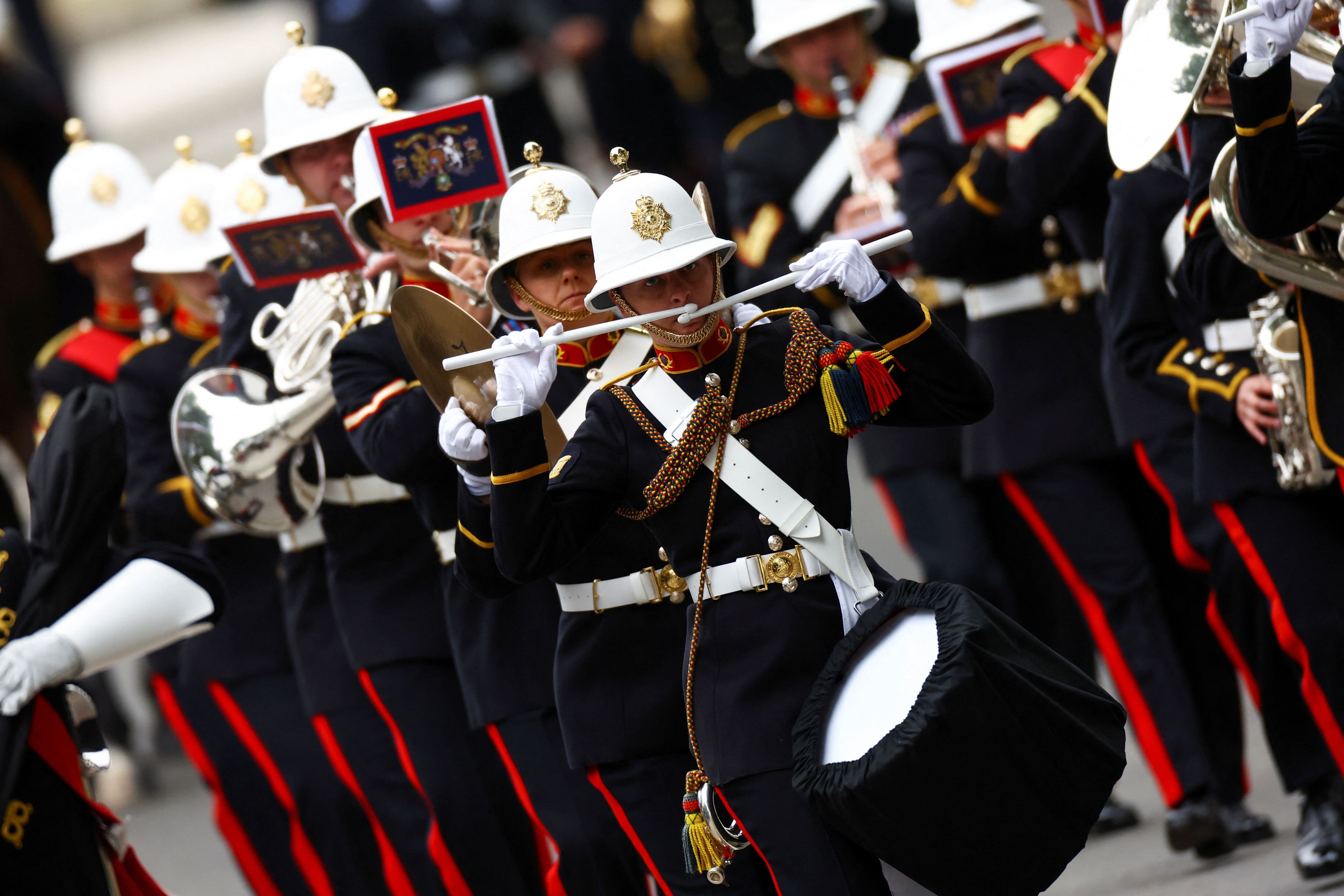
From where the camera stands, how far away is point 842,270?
3871mm

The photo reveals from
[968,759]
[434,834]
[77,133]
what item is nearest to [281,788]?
[434,834]

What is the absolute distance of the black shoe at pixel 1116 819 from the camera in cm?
640

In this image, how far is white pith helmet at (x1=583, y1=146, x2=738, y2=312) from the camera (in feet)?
12.9

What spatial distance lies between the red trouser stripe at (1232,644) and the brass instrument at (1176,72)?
1.29m

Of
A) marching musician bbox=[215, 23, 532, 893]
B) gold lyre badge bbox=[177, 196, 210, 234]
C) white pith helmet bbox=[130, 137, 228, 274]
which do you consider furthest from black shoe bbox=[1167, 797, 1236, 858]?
gold lyre badge bbox=[177, 196, 210, 234]

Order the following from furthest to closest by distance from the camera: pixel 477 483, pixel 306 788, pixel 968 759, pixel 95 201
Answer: pixel 95 201 → pixel 306 788 → pixel 477 483 → pixel 968 759

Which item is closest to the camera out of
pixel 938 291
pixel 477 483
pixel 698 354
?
pixel 698 354

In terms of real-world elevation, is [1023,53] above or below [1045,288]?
above

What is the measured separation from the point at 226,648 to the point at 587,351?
2.31m

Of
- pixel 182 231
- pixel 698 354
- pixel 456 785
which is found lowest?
pixel 456 785

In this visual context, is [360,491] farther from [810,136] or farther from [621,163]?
[810,136]

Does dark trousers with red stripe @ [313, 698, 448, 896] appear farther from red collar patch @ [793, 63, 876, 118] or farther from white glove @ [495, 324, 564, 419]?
red collar patch @ [793, 63, 876, 118]

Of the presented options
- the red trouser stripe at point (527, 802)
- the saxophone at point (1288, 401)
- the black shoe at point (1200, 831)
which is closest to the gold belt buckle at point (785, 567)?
the saxophone at point (1288, 401)

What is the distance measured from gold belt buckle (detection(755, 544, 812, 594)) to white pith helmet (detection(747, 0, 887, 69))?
3.14 meters
